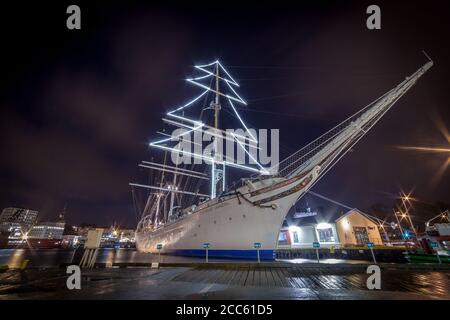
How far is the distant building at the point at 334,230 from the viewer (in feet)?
→ 80.0

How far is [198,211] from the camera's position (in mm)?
20031

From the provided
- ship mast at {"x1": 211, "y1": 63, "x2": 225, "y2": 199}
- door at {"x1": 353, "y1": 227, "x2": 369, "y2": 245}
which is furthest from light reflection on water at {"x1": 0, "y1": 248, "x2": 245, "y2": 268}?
door at {"x1": 353, "y1": 227, "x2": 369, "y2": 245}

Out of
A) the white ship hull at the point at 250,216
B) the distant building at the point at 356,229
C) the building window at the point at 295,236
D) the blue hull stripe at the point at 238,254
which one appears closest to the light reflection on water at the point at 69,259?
the blue hull stripe at the point at 238,254

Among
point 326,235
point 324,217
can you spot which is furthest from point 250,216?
point 324,217

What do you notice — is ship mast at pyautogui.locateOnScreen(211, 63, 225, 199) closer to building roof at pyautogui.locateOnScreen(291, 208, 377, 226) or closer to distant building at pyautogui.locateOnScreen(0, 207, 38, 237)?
building roof at pyautogui.locateOnScreen(291, 208, 377, 226)

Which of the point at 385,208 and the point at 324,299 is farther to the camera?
the point at 385,208

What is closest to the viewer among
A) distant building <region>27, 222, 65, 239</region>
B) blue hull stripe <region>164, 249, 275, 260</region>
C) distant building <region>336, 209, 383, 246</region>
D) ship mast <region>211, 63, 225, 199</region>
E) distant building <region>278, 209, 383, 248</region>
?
blue hull stripe <region>164, 249, 275, 260</region>

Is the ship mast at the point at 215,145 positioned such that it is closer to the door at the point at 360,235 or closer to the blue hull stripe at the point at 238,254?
the blue hull stripe at the point at 238,254

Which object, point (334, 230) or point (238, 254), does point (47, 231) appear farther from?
point (334, 230)

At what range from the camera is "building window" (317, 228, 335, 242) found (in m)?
25.0

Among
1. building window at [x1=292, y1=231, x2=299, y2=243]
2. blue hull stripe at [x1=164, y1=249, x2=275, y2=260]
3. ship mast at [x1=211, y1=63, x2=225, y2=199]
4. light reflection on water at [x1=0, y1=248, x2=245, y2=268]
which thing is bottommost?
light reflection on water at [x1=0, y1=248, x2=245, y2=268]
